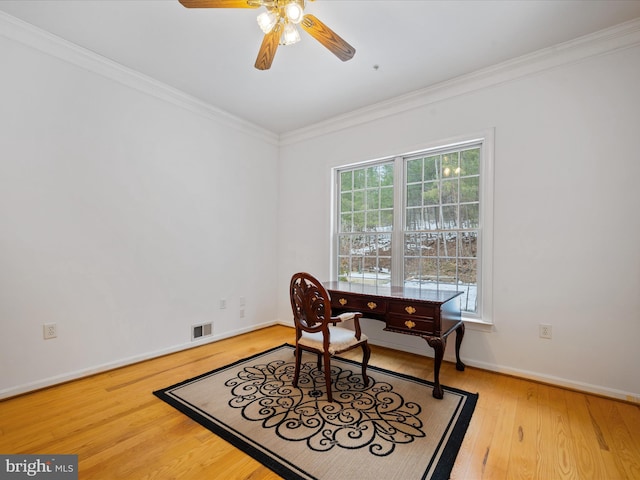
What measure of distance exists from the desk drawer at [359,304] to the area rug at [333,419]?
582 mm

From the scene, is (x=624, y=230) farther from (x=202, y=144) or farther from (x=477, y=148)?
(x=202, y=144)

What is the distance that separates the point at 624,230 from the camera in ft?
7.69

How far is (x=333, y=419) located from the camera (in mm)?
2045

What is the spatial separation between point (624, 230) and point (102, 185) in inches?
171

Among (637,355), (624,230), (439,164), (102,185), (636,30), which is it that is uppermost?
(636,30)

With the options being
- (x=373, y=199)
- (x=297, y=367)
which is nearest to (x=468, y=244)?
(x=373, y=199)

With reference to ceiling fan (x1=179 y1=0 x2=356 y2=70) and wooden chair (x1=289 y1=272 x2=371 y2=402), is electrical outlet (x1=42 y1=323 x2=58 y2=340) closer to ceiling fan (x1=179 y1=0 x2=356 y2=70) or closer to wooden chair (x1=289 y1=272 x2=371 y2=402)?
wooden chair (x1=289 y1=272 x2=371 y2=402)

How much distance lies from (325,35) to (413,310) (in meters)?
2.04

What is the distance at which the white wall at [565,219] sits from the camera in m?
2.35

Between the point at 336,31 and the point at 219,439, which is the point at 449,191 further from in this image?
the point at 219,439

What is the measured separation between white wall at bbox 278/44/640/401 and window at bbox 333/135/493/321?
0.17 meters

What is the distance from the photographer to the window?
9.92 ft

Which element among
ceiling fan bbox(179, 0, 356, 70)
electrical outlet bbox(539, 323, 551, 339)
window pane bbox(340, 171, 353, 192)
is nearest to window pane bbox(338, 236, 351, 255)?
window pane bbox(340, 171, 353, 192)

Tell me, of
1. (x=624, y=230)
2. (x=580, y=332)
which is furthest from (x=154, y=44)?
(x=580, y=332)
